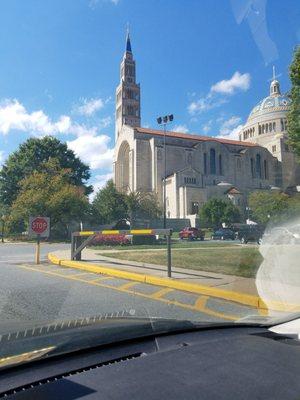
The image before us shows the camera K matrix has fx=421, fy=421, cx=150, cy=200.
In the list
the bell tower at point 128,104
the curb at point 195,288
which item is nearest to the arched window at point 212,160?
the bell tower at point 128,104

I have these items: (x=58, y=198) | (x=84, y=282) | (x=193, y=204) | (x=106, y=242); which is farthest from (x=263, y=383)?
(x=193, y=204)

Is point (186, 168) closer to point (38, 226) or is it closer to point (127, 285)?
point (38, 226)

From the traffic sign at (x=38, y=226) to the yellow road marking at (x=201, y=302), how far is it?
9.22 m

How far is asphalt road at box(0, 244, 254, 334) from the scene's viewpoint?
6667mm

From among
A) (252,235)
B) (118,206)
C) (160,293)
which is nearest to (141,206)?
Result: (118,206)

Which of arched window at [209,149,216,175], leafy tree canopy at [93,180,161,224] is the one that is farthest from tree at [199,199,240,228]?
arched window at [209,149,216,175]

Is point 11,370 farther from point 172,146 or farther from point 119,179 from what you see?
point 119,179

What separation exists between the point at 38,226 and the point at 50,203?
2974 centimetres

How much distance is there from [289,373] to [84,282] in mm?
8878

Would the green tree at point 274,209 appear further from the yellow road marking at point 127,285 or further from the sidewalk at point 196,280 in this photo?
the yellow road marking at point 127,285

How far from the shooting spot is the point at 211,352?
7.20 feet

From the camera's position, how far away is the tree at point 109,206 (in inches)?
2344

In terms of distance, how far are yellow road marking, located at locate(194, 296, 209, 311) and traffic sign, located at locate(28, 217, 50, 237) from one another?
9.22 metres

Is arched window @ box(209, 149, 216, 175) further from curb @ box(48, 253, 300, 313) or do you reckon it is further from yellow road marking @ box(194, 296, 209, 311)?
yellow road marking @ box(194, 296, 209, 311)
